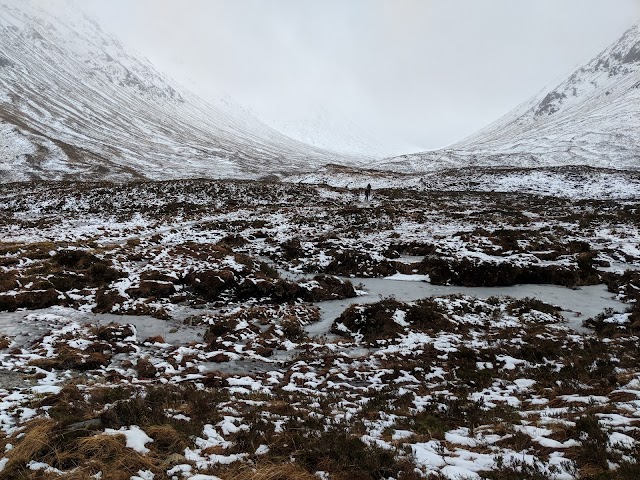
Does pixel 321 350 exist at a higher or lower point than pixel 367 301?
lower

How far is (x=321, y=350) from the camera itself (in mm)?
12492

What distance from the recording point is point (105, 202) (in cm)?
4184

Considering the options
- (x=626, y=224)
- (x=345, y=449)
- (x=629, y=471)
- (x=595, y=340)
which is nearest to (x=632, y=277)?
(x=595, y=340)

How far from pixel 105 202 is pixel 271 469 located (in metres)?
43.9

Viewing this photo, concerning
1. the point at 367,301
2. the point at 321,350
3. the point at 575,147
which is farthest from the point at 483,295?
the point at 575,147

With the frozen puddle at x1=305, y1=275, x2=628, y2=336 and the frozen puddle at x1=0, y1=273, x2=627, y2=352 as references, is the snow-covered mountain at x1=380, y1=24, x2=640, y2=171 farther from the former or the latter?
the frozen puddle at x1=0, y1=273, x2=627, y2=352

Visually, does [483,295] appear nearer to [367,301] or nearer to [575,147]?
[367,301]

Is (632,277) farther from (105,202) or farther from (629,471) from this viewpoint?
(105,202)

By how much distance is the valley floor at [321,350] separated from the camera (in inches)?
233

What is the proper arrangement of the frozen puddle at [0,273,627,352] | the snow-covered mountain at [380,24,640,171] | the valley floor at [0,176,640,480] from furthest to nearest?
the snow-covered mountain at [380,24,640,171]
the frozen puddle at [0,273,627,352]
the valley floor at [0,176,640,480]

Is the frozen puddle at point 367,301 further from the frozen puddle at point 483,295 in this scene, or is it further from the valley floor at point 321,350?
the valley floor at point 321,350

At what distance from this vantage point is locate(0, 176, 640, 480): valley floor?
5906mm

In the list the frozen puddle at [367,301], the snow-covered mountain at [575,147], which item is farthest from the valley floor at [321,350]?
the snow-covered mountain at [575,147]

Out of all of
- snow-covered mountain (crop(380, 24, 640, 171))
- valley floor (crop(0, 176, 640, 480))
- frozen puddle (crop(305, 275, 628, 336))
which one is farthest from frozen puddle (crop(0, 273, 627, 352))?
snow-covered mountain (crop(380, 24, 640, 171))
